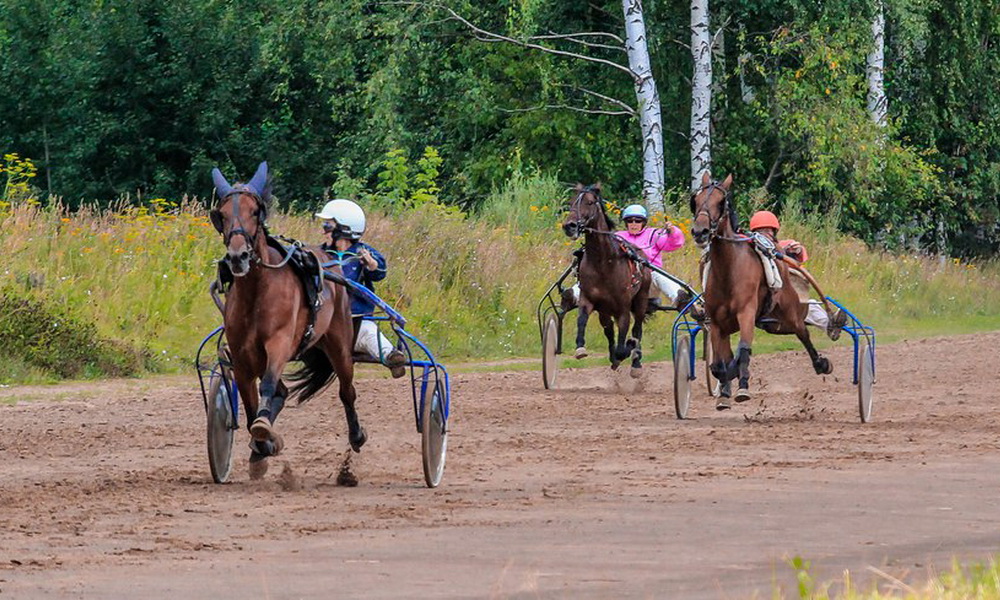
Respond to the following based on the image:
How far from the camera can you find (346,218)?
37.0ft

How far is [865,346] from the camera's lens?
14.4 metres

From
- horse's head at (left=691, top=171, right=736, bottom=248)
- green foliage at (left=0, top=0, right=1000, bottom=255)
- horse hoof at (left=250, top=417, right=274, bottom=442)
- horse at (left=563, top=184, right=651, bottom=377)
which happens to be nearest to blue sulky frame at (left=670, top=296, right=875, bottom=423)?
horse's head at (left=691, top=171, right=736, bottom=248)

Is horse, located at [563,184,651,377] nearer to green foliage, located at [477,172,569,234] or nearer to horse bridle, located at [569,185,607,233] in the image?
horse bridle, located at [569,185,607,233]

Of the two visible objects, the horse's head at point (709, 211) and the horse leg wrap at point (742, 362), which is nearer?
the horse's head at point (709, 211)

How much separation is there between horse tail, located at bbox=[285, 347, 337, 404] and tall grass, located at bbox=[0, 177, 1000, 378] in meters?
5.73

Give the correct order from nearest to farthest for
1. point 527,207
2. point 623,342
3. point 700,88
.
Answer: point 623,342
point 527,207
point 700,88

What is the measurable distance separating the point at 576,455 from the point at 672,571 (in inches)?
177

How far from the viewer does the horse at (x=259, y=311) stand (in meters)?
9.41

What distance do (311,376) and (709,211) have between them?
12.3 feet

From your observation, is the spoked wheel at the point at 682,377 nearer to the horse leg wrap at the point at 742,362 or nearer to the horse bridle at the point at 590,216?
the horse leg wrap at the point at 742,362

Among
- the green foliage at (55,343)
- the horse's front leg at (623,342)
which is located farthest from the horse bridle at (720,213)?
the green foliage at (55,343)

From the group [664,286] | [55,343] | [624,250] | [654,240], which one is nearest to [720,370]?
[624,250]

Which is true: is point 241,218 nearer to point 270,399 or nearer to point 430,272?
point 270,399

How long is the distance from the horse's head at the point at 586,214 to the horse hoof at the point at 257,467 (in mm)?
6767
